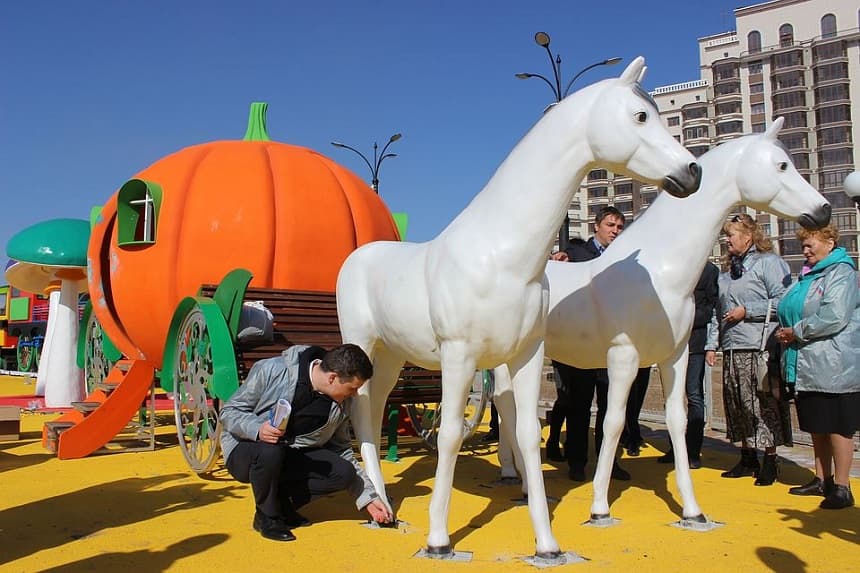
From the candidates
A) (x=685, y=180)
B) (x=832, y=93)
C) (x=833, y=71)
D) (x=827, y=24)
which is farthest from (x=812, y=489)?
(x=827, y=24)

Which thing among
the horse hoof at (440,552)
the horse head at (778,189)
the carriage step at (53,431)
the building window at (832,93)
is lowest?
the horse hoof at (440,552)

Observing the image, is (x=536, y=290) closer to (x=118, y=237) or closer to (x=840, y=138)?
(x=118, y=237)

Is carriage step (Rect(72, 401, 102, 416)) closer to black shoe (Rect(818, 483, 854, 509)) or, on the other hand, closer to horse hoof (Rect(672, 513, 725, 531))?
horse hoof (Rect(672, 513, 725, 531))

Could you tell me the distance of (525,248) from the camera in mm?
3748

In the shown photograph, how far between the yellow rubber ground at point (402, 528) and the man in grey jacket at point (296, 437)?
19 centimetres

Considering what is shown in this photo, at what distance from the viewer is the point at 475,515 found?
183 inches

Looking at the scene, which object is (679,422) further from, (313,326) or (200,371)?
(200,371)

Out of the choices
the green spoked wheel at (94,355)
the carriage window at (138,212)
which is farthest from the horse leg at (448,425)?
the green spoked wheel at (94,355)

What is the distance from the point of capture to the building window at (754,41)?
73.2 m

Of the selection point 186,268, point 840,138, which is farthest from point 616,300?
point 840,138

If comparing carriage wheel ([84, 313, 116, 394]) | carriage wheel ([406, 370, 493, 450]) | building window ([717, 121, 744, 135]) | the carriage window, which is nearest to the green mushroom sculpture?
carriage wheel ([84, 313, 116, 394])

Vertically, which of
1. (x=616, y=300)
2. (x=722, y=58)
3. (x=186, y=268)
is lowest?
(x=616, y=300)

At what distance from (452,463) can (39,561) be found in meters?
2.05

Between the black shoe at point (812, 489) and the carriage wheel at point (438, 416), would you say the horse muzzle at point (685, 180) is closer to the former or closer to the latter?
the black shoe at point (812, 489)
